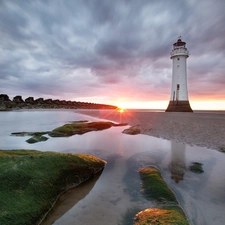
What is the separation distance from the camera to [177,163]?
8734 millimetres

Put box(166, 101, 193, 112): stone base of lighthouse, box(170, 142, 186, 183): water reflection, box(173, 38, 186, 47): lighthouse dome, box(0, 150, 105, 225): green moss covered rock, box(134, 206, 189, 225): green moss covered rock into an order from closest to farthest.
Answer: box(134, 206, 189, 225): green moss covered rock, box(0, 150, 105, 225): green moss covered rock, box(170, 142, 186, 183): water reflection, box(166, 101, 193, 112): stone base of lighthouse, box(173, 38, 186, 47): lighthouse dome

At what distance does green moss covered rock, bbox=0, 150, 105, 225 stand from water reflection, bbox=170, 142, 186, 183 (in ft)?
12.6

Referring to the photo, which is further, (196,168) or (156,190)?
(196,168)

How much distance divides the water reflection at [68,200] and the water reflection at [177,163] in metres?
3.74

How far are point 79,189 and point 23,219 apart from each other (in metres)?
2.30

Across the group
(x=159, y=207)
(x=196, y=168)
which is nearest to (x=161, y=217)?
(x=159, y=207)

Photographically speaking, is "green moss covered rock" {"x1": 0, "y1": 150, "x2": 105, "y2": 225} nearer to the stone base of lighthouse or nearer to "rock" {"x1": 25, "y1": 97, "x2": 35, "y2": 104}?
the stone base of lighthouse

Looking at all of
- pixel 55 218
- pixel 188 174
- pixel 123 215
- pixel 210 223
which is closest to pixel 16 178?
pixel 55 218

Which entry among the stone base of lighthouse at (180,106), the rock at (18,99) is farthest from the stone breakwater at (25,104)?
the stone base of lighthouse at (180,106)

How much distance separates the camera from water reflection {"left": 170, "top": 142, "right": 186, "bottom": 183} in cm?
710

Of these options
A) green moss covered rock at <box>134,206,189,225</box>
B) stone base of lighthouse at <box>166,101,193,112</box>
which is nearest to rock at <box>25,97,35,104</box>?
stone base of lighthouse at <box>166,101,193,112</box>

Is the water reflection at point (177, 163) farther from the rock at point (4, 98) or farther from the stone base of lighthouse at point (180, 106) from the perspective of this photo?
the rock at point (4, 98)

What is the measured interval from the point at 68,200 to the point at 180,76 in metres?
43.8

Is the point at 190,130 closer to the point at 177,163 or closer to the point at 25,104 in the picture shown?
the point at 177,163
